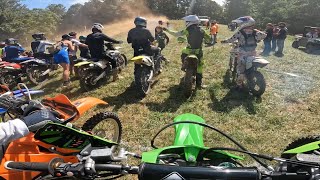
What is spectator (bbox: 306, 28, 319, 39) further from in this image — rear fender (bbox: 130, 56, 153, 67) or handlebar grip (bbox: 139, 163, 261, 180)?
handlebar grip (bbox: 139, 163, 261, 180)

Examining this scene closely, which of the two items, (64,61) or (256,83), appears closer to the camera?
(256,83)

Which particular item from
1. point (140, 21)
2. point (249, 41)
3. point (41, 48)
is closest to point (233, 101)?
point (249, 41)

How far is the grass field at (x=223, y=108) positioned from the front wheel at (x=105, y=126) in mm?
360

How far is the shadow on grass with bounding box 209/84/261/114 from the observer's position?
25.1 ft

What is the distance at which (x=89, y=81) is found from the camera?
935 cm

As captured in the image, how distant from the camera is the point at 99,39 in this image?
9.43m

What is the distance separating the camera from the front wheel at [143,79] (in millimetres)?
8367

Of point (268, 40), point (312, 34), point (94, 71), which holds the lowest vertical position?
point (94, 71)

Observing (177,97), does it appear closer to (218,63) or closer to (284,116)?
(284,116)

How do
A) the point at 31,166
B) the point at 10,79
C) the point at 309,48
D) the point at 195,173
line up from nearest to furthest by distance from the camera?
the point at 195,173 < the point at 31,166 < the point at 10,79 < the point at 309,48

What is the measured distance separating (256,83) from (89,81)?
484 centimetres

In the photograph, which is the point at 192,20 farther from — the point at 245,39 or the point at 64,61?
the point at 64,61

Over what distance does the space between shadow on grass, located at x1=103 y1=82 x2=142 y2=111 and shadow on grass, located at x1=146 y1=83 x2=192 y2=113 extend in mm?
564

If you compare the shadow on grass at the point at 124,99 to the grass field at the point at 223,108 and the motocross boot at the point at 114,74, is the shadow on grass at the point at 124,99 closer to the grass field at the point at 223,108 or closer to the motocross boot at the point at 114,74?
the grass field at the point at 223,108
